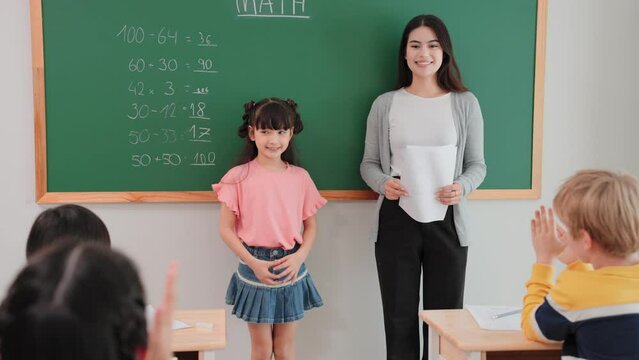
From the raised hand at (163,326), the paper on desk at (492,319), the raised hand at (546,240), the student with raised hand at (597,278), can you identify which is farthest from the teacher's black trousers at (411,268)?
the raised hand at (163,326)

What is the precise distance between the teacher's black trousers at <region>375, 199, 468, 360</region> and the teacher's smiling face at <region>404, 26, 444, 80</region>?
2.06 ft

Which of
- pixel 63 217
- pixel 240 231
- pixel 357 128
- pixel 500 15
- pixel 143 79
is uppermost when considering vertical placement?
pixel 500 15

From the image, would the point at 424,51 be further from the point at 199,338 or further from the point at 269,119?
the point at 199,338

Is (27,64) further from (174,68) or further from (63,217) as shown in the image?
(63,217)

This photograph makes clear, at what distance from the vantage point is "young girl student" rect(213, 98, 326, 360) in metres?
2.73

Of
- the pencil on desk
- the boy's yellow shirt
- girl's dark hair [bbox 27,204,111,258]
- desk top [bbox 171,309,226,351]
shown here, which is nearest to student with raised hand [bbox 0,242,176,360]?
girl's dark hair [bbox 27,204,111,258]

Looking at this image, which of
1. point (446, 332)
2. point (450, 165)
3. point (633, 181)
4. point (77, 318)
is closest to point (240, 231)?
point (450, 165)

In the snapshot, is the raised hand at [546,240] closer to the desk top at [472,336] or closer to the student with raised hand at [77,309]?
the desk top at [472,336]

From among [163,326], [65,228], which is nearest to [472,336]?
[65,228]

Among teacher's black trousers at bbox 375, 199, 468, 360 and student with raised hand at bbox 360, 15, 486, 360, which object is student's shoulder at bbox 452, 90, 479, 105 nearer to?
student with raised hand at bbox 360, 15, 486, 360

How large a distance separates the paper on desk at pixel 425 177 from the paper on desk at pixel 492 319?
2.61 feet

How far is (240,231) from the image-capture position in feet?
9.19

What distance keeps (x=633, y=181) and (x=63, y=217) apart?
4.85ft

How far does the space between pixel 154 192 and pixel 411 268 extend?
49.9 inches
